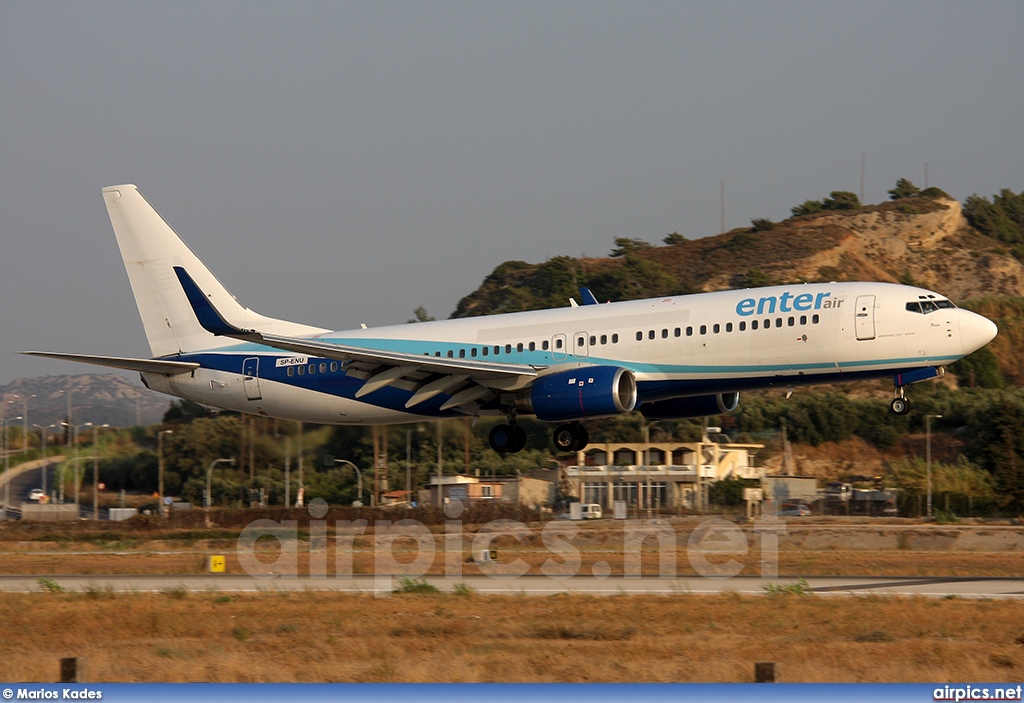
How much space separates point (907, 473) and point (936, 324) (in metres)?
46.8

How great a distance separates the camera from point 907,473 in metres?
77.8

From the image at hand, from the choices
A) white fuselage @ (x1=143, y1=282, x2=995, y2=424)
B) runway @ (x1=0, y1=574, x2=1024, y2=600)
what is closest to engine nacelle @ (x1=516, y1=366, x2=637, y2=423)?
white fuselage @ (x1=143, y1=282, x2=995, y2=424)

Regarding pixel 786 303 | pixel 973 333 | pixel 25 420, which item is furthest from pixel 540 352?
pixel 25 420

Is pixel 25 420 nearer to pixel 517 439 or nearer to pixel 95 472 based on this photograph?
pixel 95 472

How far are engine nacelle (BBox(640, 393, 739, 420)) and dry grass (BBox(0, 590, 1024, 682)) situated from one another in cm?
1225

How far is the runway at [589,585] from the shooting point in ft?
97.6

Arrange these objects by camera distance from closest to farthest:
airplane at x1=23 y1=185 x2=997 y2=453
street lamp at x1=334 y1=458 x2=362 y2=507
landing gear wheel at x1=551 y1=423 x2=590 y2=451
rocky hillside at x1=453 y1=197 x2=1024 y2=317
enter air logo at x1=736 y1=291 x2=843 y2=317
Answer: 1. airplane at x1=23 y1=185 x2=997 y2=453
2. enter air logo at x1=736 y1=291 x2=843 y2=317
3. landing gear wheel at x1=551 y1=423 x2=590 y2=451
4. street lamp at x1=334 y1=458 x2=362 y2=507
5. rocky hillside at x1=453 y1=197 x2=1024 y2=317

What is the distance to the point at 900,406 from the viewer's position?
35.8 meters

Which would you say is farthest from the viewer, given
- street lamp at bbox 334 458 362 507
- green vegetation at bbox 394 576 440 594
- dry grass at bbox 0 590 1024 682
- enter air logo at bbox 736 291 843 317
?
street lamp at bbox 334 458 362 507

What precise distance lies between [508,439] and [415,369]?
4543mm

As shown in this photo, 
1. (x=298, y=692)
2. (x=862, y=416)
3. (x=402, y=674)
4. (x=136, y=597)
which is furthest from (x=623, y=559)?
(x=862, y=416)

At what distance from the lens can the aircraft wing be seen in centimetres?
3647

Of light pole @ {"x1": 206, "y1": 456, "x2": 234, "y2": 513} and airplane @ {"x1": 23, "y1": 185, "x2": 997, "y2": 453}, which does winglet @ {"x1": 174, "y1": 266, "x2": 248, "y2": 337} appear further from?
light pole @ {"x1": 206, "y1": 456, "x2": 234, "y2": 513}

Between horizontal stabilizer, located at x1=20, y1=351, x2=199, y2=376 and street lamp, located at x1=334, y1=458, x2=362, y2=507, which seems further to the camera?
street lamp, located at x1=334, y1=458, x2=362, y2=507
